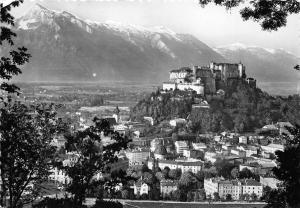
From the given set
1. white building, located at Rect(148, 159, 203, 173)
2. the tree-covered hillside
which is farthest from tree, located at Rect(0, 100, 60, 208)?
the tree-covered hillside

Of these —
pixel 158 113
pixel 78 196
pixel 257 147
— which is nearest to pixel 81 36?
pixel 158 113

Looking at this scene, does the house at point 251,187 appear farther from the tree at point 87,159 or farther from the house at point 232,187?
the tree at point 87,159

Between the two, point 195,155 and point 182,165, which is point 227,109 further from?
point 182,165

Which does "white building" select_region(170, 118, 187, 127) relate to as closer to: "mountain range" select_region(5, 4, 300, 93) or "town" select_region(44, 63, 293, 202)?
"town" select_region(44, 63, 293, 202)

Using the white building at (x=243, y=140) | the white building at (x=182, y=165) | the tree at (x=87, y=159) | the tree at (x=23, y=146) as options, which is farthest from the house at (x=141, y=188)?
the tree at (x=23, y=146)

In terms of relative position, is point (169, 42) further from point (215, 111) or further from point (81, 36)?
point (215, 111)

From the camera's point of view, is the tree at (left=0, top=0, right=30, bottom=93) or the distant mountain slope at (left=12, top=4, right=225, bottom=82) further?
the distant mountain slope at (left=12, top=4, right=225, bottom=82)

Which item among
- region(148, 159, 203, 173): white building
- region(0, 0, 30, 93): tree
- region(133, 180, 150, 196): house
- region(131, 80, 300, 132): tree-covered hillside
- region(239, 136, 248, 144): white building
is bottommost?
region(133, 180, 150, 196): house
